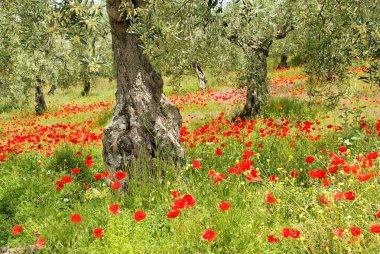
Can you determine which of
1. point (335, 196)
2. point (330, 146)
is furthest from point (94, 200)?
point (330, 146)

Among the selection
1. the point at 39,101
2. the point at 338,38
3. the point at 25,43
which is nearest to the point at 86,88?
the point at 39,101

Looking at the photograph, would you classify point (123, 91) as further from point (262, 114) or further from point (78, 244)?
point (262, 114)

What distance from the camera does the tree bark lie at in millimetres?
5996

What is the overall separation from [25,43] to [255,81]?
7.32 meters

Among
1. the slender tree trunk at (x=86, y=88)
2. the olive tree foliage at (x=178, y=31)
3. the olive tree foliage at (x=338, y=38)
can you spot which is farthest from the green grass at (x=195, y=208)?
the slender tree trunk at (x=86, y=88)

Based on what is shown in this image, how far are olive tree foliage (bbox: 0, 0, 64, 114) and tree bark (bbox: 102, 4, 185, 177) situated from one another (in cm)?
118

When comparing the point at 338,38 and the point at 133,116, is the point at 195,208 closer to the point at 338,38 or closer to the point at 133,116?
the point at 133,116

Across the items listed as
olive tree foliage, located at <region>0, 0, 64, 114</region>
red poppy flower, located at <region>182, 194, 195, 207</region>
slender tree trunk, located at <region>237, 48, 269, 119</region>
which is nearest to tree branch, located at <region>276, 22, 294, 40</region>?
slender tree trunk, located at <region>237, 48, 269, 119</region>

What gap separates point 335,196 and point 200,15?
3237 mm

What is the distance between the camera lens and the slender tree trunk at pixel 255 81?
10.7 m

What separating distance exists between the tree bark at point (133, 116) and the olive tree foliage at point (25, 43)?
1178 millimetres

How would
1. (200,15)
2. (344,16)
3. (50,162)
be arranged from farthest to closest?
1. (50,162)
2. (344,16)
3. (200,15)

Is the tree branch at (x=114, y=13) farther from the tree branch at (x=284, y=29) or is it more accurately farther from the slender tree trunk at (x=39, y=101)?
the slender tree trunk at (x=39, y=101)

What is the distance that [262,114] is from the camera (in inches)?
467
